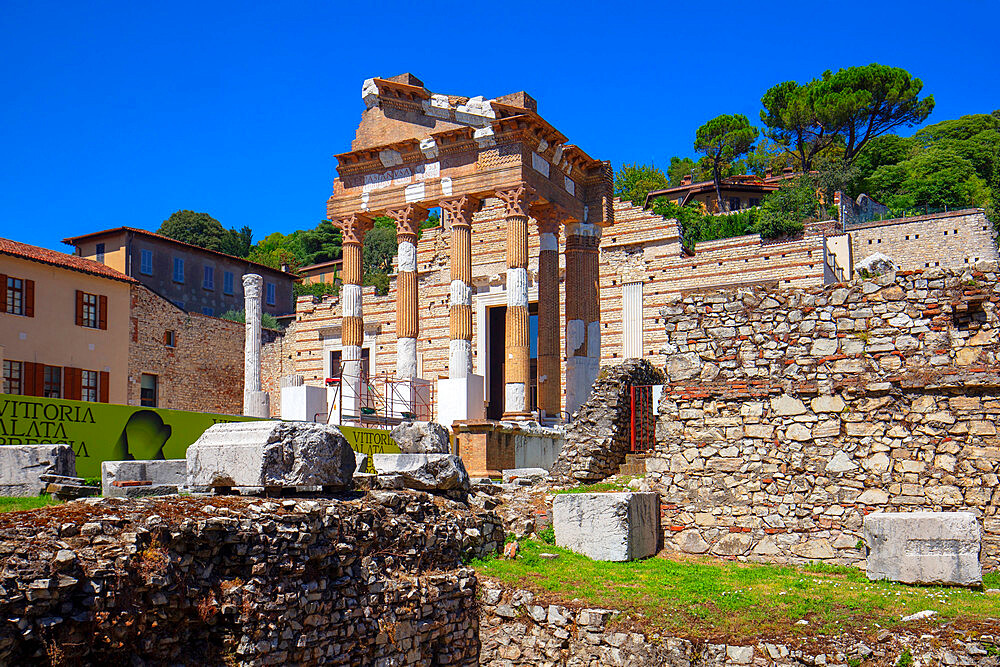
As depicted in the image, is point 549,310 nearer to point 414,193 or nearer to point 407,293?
point 407,293

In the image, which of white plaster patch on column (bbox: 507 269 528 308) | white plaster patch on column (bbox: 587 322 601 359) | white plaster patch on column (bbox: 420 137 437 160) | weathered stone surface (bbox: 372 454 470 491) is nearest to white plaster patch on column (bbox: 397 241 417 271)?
white plaster patch on column (bbox: 420 137 437 160)

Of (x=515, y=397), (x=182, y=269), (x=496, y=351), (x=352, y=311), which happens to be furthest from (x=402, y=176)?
(x=182, y=269)

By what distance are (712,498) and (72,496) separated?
6.92 m

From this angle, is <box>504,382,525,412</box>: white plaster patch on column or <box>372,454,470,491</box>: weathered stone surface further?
<box>504,382,525,412</box>: white plaster patch on column

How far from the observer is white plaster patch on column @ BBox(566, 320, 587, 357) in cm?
2227

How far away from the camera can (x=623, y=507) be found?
32.0 feet

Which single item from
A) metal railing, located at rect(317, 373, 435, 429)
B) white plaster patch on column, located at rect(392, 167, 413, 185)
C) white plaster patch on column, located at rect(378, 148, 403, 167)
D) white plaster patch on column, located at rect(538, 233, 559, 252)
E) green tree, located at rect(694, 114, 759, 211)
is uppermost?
green tree, located at rect(694, 114, 759, 211)

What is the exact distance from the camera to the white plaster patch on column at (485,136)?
20.3 metres

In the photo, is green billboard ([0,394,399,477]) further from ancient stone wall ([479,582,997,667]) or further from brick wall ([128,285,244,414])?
brick wall ([128,285,244,414])

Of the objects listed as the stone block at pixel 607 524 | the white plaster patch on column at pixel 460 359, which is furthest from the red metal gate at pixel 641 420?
the white plaster patch on column at pixel 460 359

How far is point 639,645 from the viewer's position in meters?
7.76

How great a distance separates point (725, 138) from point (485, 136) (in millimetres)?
39200

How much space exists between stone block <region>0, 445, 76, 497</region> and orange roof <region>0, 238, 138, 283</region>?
51.2 ft

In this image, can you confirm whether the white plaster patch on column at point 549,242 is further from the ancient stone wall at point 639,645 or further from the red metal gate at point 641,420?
the ancient stone wall at point 639,645
